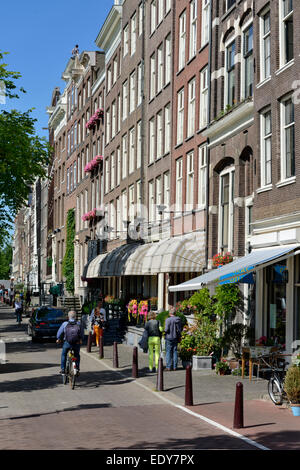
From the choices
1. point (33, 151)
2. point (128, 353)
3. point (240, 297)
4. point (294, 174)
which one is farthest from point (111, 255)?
point (294, 174)

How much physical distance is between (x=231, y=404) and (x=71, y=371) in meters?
4.66

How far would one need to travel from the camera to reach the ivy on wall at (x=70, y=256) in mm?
65500

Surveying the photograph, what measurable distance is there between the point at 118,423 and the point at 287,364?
23.2 feet

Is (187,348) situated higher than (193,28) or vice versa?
(193,28)

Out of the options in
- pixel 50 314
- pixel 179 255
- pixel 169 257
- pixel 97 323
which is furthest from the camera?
pixel 50 314

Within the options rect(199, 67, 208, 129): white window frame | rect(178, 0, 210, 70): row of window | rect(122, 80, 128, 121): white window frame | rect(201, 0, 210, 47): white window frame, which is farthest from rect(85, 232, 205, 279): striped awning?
rect(122, 80, 128, 121): white window frame

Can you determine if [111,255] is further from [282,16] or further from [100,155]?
[282,16]

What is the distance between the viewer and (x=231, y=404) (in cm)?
1563

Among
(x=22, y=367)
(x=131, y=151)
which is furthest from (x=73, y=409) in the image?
(x=131, y=151)

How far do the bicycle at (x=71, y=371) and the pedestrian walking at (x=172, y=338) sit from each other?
12.0 feet

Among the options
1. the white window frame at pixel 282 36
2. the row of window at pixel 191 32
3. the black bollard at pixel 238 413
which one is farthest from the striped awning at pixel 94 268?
the black bollard at pixel 238 413

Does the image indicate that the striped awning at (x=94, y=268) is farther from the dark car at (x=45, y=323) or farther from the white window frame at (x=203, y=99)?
the white window frame at (x=203, y=99)

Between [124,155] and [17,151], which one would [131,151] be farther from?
[17,151]

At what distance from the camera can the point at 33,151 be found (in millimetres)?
33281
